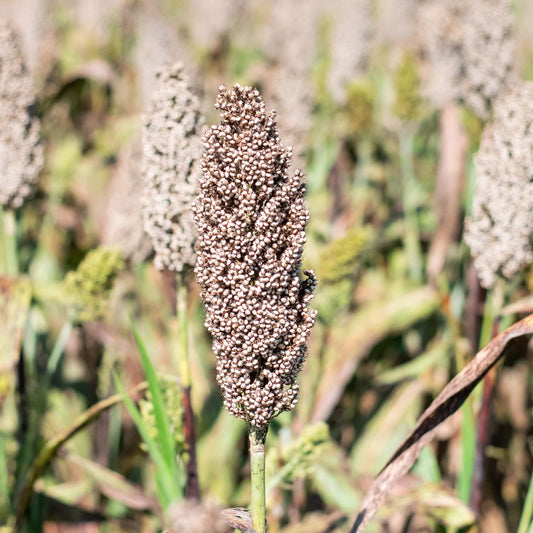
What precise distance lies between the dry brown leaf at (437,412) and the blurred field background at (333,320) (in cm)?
26

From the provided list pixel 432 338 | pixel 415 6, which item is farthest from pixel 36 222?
pixel 415 6

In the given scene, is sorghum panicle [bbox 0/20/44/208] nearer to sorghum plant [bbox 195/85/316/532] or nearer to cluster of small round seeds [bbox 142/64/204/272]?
cluster of small round seeds [bbox 142/64/204/272]

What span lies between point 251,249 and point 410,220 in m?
2.77

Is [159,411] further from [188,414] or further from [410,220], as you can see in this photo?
[410,220]

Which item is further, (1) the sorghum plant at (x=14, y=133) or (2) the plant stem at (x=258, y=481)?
(1) the sorghum plant at (x=14, y=133)

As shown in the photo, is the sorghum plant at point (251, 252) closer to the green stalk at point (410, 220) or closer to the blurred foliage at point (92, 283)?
the blurred foliage at point (92, 283)

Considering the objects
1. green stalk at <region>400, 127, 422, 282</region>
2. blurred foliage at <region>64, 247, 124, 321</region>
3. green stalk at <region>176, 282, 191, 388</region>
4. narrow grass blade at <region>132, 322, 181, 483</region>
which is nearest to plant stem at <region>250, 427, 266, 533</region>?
narrow grass blade at <region>132, 322, 181, 483</region>

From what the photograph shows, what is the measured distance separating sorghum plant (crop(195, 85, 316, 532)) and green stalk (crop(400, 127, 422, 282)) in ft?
8.01

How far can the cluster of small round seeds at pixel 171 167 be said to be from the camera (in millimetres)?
2277

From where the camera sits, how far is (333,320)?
3.40 metres

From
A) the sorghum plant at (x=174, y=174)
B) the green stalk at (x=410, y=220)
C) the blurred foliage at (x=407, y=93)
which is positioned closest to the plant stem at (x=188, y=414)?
the sorghum plant at (x=174, y=174)

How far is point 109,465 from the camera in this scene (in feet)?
11.9

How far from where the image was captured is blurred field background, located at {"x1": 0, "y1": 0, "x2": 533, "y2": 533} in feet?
9.60

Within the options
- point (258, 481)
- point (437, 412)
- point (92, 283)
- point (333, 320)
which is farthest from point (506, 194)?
point (92, 283)
